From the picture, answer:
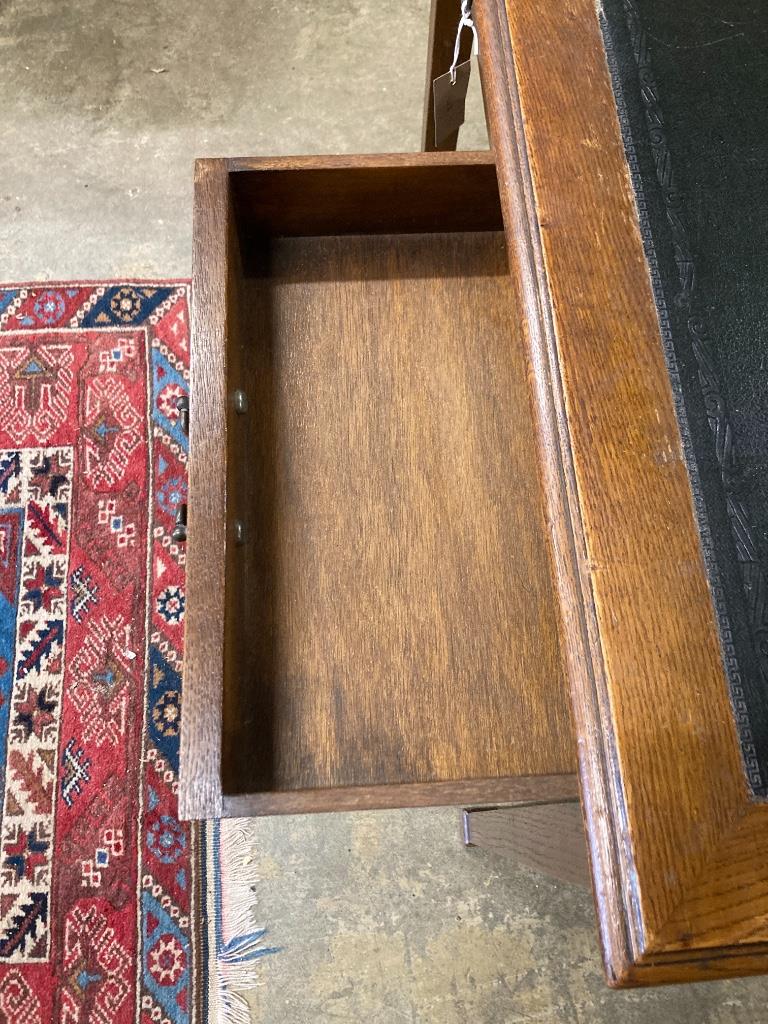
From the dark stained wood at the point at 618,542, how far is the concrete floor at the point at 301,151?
88 centimetres

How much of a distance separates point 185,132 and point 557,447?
1.41 m

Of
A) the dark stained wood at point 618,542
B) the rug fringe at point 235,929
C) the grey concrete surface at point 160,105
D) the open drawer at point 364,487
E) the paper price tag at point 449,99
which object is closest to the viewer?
the dark stained wood at point 618,542

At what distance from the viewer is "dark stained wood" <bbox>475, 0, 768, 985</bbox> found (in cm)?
49

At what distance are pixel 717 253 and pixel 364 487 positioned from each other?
1.36ft

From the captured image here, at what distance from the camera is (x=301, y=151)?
1688 mm

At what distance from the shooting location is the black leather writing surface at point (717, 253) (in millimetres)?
564

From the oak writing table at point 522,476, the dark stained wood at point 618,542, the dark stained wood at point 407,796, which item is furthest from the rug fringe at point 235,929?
the dark stained wood at point 618,542

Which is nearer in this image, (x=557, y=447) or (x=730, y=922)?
(x=730, y=922)

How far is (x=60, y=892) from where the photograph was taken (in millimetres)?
1282

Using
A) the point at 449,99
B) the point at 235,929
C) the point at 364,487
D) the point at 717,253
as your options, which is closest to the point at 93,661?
the point at 235,929

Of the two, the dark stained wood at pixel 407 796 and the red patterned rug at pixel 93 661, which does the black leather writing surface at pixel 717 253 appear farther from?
the red patterned rug at pixel 93 661

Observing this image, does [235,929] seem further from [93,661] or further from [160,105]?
[160,105]

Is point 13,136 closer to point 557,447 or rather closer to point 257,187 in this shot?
point 257,187

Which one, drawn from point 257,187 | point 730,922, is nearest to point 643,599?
point 730,922
